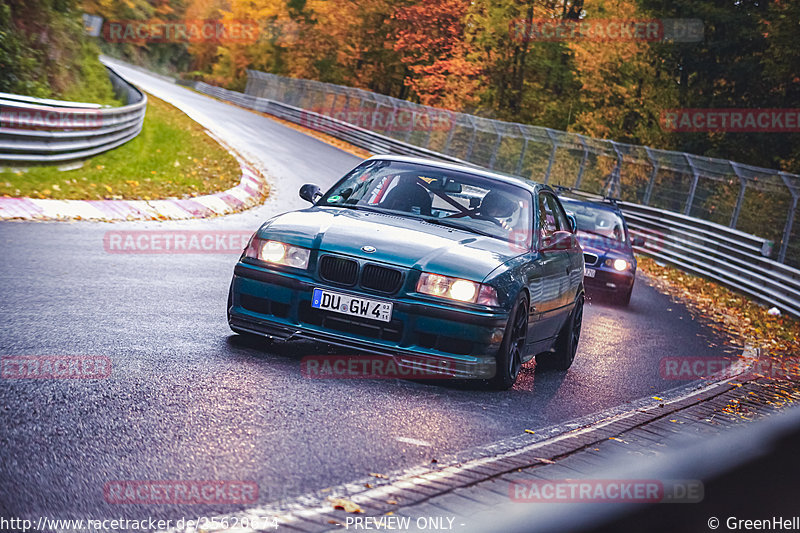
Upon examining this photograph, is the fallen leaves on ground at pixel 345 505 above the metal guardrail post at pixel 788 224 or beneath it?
beneath

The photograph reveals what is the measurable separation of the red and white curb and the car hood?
7.18 meters

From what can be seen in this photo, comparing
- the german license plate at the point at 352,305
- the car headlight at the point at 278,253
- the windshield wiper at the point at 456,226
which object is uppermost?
the windshield wiper at the point at 456,226

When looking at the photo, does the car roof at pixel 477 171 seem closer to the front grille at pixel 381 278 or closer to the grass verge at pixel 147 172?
the front grille at pixel 381 278

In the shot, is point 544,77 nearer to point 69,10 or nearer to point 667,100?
point 667,100

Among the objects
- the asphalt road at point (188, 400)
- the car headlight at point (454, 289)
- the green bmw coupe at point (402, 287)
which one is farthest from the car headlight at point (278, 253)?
the car headlight at point (454, 289)

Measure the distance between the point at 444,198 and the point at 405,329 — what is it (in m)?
1.77

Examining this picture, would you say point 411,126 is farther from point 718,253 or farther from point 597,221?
point 597,221

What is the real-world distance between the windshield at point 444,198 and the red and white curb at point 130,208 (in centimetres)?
663

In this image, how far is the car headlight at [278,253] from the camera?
7199mm

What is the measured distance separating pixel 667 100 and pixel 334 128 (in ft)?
46.8

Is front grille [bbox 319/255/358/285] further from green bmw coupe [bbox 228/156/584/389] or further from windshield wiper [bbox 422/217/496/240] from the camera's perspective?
windshield wiper [bbox 422/217/496/240]

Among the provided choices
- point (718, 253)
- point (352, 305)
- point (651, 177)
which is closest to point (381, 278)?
point (352, 305)

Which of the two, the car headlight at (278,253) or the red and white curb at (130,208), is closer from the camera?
the car headlight at (278,253)

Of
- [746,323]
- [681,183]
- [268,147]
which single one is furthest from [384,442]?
[268,147]
